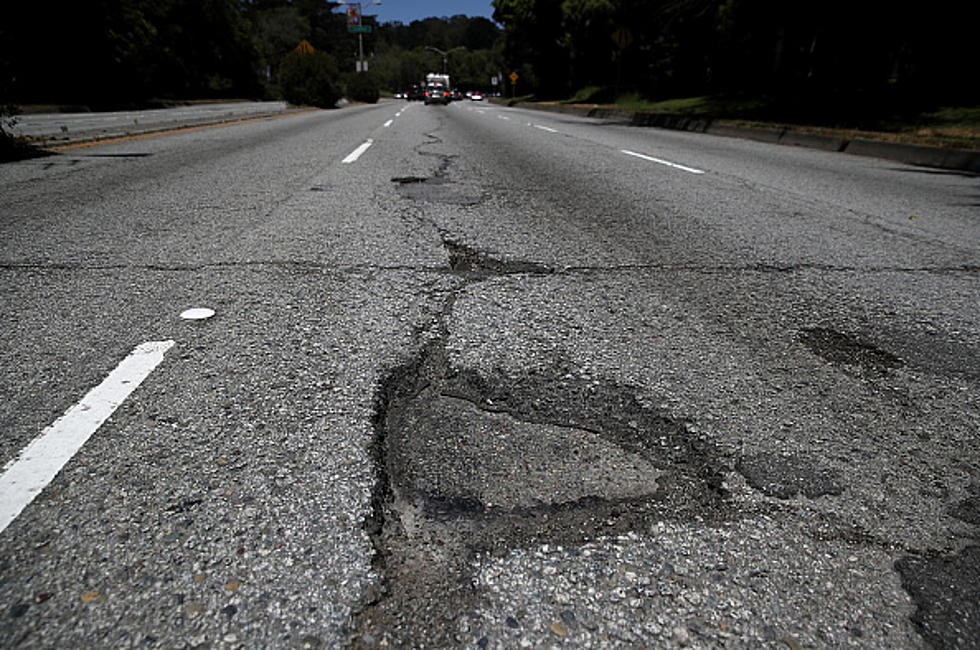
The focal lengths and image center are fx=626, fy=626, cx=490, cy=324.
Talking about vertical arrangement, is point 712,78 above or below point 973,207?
above

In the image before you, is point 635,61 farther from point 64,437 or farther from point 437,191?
point 64,437

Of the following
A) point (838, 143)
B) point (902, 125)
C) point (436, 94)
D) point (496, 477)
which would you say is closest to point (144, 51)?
point (436, 94)

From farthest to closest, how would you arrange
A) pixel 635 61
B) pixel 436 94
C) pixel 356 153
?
pixel 436 94 → pixel 635 61 → pixel 356 153

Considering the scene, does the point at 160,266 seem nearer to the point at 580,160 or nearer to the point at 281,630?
the point at 281,630

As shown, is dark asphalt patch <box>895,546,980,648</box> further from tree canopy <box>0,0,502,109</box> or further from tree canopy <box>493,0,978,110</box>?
tree canopy <box>493,0,978,110</box>

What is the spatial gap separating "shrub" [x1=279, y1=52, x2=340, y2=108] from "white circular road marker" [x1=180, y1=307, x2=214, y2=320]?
107 ft

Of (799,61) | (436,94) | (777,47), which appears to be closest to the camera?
(777,47)

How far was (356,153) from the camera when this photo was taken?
8906 mm

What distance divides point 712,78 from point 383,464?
111 feet

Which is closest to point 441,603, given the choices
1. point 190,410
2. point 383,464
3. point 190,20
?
point 383,464

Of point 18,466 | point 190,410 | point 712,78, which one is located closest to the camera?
point 18,466

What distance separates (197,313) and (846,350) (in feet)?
8.44

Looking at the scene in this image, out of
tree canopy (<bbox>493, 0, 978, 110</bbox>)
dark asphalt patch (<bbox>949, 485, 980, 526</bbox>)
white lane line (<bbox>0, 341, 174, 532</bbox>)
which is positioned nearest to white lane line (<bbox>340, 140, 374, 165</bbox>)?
white lane line (<bbox>0, 341, 174, 532</bbox>)

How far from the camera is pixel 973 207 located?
221 inches
